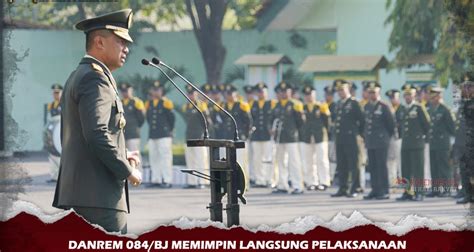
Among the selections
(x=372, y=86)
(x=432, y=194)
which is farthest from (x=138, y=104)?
(x=432, y=194)

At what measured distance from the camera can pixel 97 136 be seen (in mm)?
6336

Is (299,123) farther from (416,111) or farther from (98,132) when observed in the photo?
(98,132)

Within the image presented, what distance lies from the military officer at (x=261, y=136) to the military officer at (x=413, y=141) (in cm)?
263

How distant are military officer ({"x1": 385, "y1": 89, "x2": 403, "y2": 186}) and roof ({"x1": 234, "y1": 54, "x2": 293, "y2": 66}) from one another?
179 centimetres

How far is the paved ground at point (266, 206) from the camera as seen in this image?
42.7 feet

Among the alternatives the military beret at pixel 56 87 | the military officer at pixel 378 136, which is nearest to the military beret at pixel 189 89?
the military beret at pixel 56 87

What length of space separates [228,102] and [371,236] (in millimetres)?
11993

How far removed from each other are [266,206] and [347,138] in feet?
7.15

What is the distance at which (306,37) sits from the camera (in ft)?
62.6

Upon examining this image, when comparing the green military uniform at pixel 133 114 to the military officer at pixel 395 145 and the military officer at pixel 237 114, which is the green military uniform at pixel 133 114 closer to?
the military officer at pixel 237 114

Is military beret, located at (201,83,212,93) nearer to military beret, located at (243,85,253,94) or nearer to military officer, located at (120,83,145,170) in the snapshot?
military beret, located at (243,85,253,94)

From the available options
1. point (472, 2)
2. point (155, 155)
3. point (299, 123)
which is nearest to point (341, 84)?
point (299, 123)

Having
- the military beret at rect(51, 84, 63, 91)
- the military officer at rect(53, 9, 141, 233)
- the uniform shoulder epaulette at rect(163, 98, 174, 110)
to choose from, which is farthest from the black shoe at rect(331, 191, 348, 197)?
the military officer at rect(53, 9, 141, 233)

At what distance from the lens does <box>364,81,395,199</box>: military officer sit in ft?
54.6
